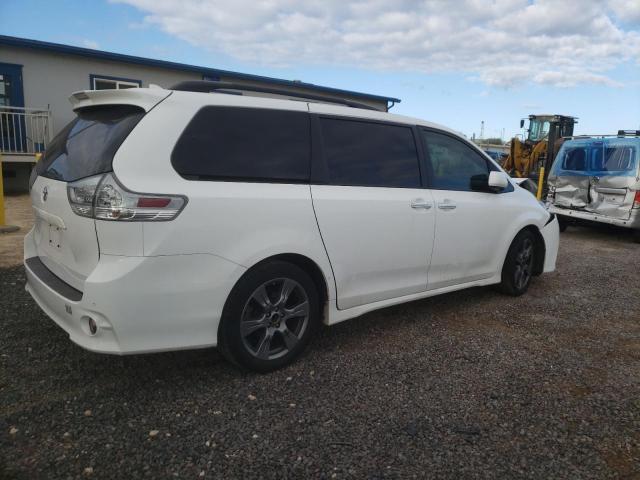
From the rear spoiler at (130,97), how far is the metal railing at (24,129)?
10538mm

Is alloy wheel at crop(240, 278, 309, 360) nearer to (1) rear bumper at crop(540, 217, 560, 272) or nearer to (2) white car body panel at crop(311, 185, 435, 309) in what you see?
(2) white car body panel at crop(311, 185, 435, 309)

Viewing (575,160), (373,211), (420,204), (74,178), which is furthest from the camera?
(575,160)

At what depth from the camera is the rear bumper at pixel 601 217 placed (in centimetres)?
845

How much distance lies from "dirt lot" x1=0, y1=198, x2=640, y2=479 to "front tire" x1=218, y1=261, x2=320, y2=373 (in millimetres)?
156

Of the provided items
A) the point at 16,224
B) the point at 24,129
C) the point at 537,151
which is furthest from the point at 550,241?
the point at 24,129

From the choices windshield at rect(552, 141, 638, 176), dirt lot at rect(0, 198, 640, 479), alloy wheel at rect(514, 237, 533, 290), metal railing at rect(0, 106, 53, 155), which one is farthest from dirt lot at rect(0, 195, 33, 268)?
windshield at rect(552, 141, 638, 176)

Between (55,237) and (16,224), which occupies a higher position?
(55,237)

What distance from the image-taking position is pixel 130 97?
9.14ft

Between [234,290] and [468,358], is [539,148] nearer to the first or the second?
[468,358]

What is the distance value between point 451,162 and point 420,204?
0.71m

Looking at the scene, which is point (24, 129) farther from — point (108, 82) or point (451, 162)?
point (451, 162)

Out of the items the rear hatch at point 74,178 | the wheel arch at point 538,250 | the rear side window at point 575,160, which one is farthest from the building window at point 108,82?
the wheel arch at point 538,250

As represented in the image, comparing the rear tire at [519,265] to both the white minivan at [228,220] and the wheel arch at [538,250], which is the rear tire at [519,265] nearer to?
the wheel arch at [538,250]

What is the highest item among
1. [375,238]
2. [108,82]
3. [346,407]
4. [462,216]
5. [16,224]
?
[108,82]
